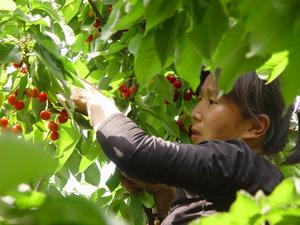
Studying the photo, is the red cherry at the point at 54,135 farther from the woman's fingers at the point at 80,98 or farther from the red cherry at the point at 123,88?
the red cherry at the point at 123,88

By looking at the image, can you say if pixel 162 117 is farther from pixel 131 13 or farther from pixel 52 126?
pixel 131 13

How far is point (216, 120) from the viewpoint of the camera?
5.68ft

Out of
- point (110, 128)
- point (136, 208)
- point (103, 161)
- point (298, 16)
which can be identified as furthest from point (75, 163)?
point (298, 16)

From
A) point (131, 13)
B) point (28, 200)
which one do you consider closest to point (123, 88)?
point (131, 13)

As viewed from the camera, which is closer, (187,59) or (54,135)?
(187,59)

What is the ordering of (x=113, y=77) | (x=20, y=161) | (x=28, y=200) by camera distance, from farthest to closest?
1. (x=113, y=77)
2. (x=28, y=200)
3. (x=20, y=161)

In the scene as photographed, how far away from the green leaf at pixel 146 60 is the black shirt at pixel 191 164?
43cm

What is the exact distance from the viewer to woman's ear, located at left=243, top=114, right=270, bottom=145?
1771 millimetres

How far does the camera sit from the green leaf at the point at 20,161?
281 millimetres

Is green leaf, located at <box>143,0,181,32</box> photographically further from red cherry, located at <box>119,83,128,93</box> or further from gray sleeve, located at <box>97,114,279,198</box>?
red cherry, located at <box>119,83,128,93</box>

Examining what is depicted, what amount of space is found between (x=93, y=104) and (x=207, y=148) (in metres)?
0.36

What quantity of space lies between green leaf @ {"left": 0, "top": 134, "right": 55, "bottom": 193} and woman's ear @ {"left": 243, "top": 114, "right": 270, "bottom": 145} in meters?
1.51

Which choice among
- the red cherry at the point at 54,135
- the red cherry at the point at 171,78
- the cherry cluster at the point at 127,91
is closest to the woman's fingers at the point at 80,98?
the red cherry at the point at 54,135

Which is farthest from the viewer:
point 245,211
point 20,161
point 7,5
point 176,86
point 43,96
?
point 176,86
